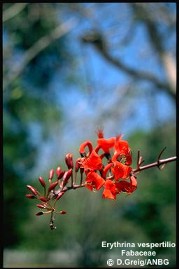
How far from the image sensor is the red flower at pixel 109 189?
1.94 metres

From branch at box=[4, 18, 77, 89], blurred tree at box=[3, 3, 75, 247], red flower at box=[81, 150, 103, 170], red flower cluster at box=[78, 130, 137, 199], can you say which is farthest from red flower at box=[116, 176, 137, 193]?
branch at box=[4, 18, 77, 89]

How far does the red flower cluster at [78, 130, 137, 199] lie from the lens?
1946 millimetres

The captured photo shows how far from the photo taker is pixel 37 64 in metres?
11.4

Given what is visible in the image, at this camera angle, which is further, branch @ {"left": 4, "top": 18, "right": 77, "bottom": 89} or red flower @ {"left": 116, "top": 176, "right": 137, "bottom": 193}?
branch @ {"left": 4, "top": 18, "right": 77, "bottom": 89}

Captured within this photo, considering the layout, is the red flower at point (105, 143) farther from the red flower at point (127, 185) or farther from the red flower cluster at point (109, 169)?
the red flower at point (127, 185)

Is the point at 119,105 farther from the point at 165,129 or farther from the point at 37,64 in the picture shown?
the point at 37,64

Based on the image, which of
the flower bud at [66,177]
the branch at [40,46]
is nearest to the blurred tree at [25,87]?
the branch at [40,46]

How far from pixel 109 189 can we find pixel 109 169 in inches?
3.2

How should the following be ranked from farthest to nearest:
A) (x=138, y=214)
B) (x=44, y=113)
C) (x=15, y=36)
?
(x=138, y=214) → (x=44, y=113) → (x=15, y=36)

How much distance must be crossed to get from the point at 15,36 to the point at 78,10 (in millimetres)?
1148

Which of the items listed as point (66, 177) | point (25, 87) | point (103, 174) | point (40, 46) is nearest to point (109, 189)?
point (103, 174)

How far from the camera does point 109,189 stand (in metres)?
1.95

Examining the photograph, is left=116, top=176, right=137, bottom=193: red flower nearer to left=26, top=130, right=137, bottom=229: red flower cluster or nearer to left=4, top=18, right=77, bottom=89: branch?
left=26, top=130, right=137, bottom=229: red flower cluster

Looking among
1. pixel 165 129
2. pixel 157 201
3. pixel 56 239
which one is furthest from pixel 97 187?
pixel 56 239
